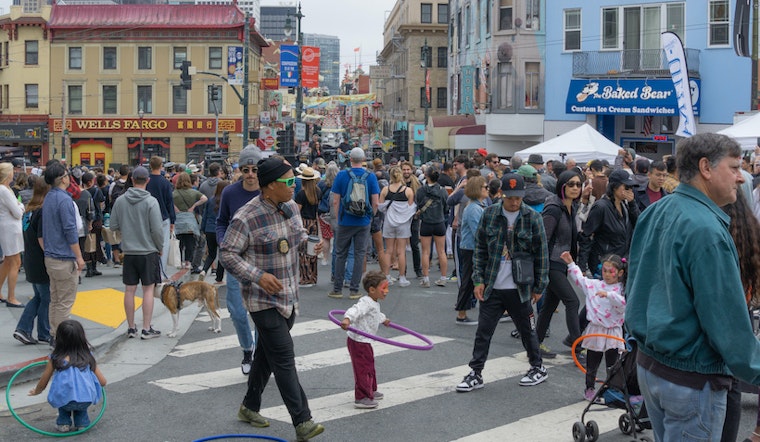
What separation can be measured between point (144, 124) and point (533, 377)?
56565 mm

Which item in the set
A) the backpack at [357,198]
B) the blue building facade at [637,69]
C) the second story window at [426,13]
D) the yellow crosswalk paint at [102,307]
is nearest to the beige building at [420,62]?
the second story window at [426,13]

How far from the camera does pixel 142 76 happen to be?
202 ft

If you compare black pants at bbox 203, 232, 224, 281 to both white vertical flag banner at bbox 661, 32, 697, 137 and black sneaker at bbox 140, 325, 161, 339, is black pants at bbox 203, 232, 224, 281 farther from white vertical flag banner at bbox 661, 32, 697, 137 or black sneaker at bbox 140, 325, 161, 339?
white vertical flag banner at bbox 661, 32, 697, 137

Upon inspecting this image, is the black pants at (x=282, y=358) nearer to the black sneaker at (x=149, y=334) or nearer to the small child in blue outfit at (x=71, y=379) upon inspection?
the small child in blue outfit at (x=71, y=379)

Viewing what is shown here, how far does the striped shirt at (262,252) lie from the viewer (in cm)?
665

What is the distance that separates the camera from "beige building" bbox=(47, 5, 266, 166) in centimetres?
6125

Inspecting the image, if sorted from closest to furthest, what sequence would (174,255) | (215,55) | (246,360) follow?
(246,360) → (174,255) → (215,55)

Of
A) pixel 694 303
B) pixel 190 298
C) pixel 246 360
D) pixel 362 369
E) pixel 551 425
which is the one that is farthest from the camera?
pixel 190 298

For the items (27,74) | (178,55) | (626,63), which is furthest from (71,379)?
(27,74)

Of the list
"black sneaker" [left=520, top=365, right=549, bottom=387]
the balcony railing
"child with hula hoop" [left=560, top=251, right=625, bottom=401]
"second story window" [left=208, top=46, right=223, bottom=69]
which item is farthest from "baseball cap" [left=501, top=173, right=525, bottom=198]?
"second story window" [left=208, top=46, right=223, bottom=69]

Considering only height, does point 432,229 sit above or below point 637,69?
below

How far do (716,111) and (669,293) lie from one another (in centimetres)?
3093

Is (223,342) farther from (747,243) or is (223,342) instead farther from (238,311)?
(747,243)

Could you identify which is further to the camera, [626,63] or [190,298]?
[626,63]
